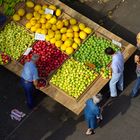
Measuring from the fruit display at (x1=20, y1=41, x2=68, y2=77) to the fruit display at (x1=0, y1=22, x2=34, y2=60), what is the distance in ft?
0.71

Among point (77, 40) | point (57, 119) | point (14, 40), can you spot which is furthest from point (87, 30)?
point (57, 119)

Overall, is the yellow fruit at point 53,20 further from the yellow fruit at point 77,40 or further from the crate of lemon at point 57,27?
the yellow fruit at point 77,40

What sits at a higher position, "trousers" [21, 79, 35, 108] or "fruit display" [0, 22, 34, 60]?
"fruit display" [0, 22, 34, 60]

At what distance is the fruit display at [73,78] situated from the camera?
1052cm

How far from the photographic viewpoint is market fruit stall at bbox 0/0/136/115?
1055 centimetres

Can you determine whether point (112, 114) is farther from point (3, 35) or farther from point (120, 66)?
point (3, 35)

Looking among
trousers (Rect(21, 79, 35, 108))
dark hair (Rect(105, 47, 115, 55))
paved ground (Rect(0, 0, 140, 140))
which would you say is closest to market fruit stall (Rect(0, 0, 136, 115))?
trousers (Rect(21, 79, 35, 108))

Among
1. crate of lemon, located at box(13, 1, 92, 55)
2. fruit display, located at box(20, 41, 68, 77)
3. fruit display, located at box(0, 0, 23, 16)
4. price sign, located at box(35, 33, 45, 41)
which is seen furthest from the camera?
fruit display, located at box(0, 0, 23, 16)

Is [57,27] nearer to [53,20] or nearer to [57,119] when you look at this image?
[53,20]

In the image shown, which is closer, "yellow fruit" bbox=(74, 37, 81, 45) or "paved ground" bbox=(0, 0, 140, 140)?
"paved ground" bbox=(0, 0, 140, 140)

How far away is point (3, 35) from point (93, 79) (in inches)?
98.4

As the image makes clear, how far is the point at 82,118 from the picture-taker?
10.8m

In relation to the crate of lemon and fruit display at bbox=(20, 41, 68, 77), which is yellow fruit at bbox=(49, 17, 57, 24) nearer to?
the crate of lemon

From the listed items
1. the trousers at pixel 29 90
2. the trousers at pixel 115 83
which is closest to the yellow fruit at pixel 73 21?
the trousers at pixel 115 83
